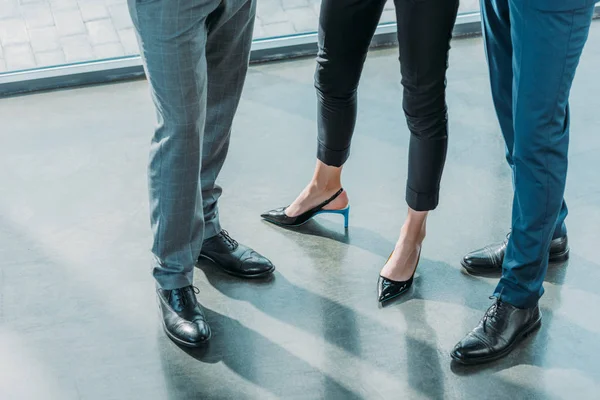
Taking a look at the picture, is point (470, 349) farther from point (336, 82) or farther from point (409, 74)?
point (336, 82)

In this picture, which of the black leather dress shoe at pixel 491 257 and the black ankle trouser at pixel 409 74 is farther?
the black leather dress shoe at pixel 491 257

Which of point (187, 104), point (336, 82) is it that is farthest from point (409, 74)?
point (187, 104)

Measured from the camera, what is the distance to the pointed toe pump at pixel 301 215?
8.95 feet

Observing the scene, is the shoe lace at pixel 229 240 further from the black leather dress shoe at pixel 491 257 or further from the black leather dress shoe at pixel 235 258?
the black leather dress shoe at pixel 491 257

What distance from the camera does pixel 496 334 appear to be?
2.25 meters

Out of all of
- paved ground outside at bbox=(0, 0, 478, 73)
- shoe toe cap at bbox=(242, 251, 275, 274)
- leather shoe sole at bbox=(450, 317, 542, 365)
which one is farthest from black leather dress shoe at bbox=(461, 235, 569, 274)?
paved ground outside at bbox=(0, 0, 478, 73)

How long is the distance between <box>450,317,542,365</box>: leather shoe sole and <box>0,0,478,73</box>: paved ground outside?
198cm

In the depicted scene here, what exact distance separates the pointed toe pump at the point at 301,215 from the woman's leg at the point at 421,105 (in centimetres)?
27

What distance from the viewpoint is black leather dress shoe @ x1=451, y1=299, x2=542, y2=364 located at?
2.22 m

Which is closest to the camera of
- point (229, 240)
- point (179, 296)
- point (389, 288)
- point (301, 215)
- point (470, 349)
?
point (470, 349)

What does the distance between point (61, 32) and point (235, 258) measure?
1543 mm

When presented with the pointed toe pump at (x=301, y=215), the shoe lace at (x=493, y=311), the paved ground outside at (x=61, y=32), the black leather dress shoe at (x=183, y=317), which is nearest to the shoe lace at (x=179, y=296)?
the black leather dress shoe at (x=183, y=317)

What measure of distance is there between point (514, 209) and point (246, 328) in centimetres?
76

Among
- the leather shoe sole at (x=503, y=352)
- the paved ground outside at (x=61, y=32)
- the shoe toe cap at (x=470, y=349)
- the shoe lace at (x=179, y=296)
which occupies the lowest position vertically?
the leather shoe sole at (x=503, y=352)
